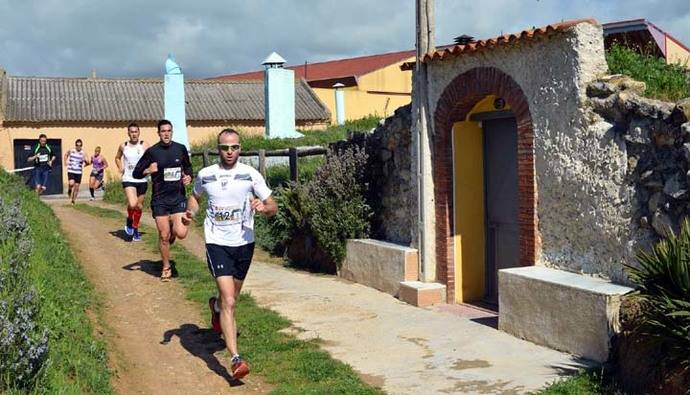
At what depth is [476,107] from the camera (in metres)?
9.77

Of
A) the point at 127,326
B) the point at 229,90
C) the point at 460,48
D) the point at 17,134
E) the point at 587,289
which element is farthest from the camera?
the point at 229,90

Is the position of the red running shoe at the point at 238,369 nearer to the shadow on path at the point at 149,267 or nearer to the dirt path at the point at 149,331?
the dirt path at the point at 149,331

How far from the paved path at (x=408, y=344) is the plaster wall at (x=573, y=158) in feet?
3.43

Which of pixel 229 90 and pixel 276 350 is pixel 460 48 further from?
pixel 229 90

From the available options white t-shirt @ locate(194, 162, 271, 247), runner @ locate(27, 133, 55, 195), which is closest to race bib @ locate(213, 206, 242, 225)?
white t-shirt @ locate(194, 162, 271, 247)

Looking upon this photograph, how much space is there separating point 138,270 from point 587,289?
6.21 m

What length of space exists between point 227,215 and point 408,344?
2211 millimetres

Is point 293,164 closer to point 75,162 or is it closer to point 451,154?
point 451,154

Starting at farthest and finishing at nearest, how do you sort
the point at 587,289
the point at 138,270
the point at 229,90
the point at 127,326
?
the point at 229,90, the point at 138,270, the point at 127,326, the point at 587,289

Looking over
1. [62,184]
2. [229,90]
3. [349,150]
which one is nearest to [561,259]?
[349,150]

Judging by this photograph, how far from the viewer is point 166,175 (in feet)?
33.3

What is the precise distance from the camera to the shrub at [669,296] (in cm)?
575

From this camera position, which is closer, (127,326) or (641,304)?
(641,304)

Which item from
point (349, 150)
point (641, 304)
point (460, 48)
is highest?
point (460, 48)
